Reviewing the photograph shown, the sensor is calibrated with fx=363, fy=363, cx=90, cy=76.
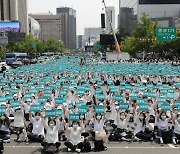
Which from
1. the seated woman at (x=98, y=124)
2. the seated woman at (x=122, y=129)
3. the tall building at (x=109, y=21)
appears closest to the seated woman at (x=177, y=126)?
the seated woman at (x=122, y=129)

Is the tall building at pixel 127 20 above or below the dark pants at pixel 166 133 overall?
above

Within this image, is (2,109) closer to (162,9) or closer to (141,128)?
(141,128)

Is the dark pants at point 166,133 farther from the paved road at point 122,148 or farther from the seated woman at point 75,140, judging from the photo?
the seated woman at point 75,140

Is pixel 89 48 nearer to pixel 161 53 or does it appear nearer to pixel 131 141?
pixel 161 53

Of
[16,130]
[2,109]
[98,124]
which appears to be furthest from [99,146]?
→ [2,109]

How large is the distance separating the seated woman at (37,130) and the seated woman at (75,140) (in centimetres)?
149

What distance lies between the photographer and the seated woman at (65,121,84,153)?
1223 cm

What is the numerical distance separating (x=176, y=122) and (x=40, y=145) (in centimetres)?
504

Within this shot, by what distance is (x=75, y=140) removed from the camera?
40.6 ft

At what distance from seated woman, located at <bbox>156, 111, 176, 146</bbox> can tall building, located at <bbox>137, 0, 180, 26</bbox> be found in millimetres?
83143

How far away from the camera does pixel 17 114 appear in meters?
14.8

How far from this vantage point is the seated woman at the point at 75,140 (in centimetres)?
1223

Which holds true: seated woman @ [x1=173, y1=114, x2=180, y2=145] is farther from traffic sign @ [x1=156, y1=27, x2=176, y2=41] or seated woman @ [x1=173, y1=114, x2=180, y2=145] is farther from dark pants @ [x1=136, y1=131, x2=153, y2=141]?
traffic sign @ [x1=156, y1=27, x2=176, y2=41]

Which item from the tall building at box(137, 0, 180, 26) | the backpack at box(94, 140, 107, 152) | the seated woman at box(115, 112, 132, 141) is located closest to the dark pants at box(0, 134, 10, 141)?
the backpack at box(94, 140, 107, 152)
